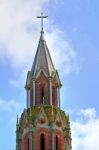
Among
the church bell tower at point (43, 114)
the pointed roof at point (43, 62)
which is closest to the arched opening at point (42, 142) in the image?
the church bell tower at point (43, 114)

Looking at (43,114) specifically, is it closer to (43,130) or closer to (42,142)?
(43,130)

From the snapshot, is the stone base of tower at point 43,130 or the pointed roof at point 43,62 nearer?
the stone base of tower at point 43,130

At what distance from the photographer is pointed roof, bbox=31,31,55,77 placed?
77062 millimetres

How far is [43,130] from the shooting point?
72125 millimetres

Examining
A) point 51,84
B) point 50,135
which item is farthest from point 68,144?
point 51,84

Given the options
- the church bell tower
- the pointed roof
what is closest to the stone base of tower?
the church bell tower

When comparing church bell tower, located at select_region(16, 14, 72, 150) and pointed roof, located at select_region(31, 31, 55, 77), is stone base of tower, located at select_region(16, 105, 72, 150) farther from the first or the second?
pointed roof, located at select_region(31, 31, 55, 77)

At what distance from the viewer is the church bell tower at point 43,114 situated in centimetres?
7175

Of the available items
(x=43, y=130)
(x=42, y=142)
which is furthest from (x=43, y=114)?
(x=42, y=142)

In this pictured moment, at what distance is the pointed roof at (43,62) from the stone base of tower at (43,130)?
5408 millimetres

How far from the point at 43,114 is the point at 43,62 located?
8003 millimetres

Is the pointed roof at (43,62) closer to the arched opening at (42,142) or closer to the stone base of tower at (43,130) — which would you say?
the stone base of tower at (43,130)

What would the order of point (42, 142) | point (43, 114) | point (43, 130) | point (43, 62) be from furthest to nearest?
point (43, 62) < point (43, 114) < point (43, 130) < point (42, 142)

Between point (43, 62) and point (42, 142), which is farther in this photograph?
point (43, 62)
